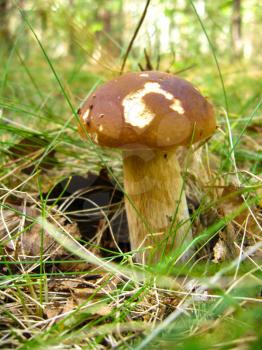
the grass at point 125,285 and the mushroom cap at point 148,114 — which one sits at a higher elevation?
the mushroom cap at point 148,114

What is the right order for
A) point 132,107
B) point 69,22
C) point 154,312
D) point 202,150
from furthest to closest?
point 69,22, point 202,150, point 132,107, point 154,312

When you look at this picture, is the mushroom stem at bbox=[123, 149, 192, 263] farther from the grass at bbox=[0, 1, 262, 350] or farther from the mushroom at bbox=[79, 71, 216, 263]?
the grass at bbox=[0, 1, 262, 350]

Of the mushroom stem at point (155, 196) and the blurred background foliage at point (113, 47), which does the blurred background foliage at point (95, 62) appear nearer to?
the blurred background foliage at point (113, 47)

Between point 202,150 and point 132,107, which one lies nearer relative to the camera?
point 132,107

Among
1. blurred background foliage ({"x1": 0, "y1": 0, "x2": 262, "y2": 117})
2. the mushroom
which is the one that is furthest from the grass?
blurred background foliage ({"x1": 0, "y1": 0, "x2": 262, "y2": 117})

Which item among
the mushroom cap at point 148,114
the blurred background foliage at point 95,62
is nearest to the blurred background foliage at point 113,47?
the blurred background foliage at point 95,62

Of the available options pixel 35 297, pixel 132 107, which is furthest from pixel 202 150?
pixel 35 297

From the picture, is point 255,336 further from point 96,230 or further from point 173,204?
point 96,230

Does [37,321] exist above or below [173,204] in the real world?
below
